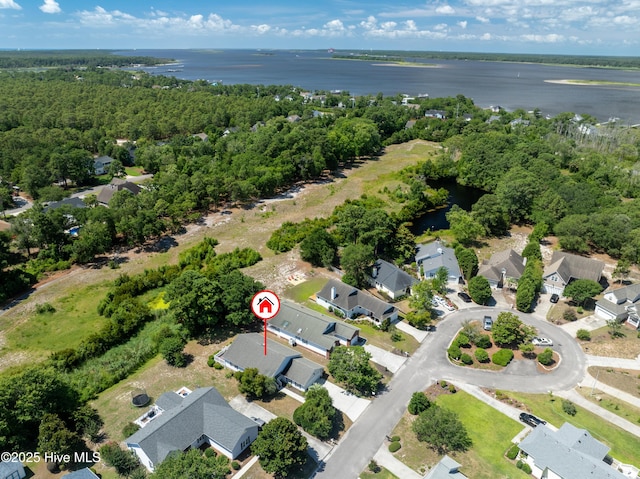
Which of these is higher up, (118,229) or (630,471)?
(118,229)

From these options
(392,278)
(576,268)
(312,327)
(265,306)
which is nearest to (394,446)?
(312,327)

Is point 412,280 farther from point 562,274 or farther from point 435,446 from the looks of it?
point 435,446

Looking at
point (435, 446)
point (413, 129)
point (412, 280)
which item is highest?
point (413, 129)

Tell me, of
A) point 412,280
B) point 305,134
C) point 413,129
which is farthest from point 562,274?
point 413,129

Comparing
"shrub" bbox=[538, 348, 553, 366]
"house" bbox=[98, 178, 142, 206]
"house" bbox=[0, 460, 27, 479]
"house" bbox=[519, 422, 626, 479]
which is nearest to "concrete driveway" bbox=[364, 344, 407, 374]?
"house" bbox=[519, 422, 626, 479]

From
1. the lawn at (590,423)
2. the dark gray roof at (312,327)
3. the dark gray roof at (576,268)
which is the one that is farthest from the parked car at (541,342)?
the dark gray roof at (312,327)

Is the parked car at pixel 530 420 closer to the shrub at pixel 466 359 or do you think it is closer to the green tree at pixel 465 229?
the shrub at pixel 466 359

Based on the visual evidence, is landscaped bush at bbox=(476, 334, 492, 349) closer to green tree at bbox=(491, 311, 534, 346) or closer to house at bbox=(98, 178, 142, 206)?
green tree at bbox=(491, 311, 534, 346)
